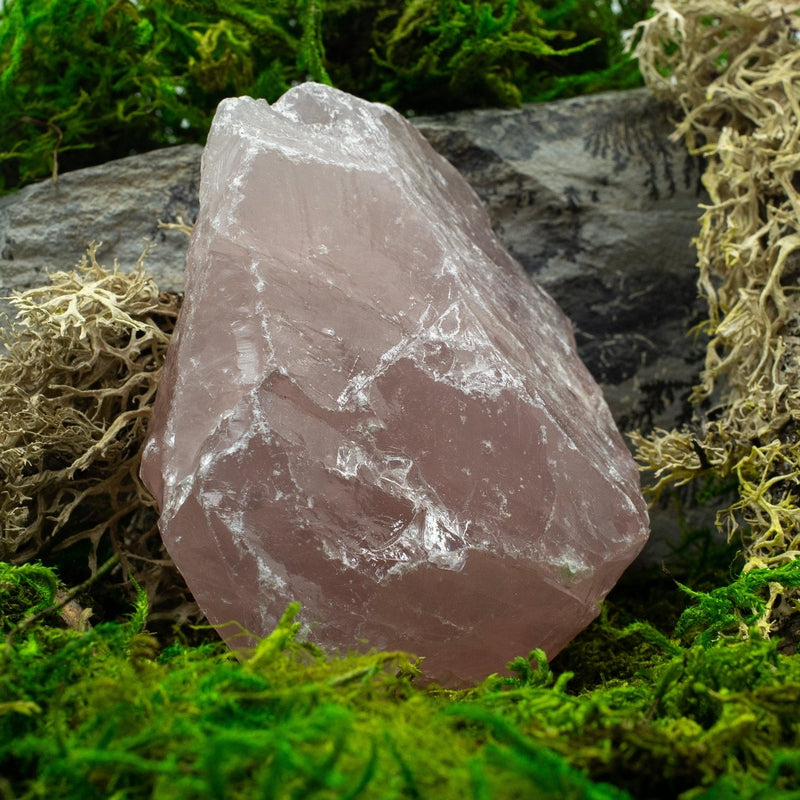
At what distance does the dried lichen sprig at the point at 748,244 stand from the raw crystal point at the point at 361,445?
1.09 feet

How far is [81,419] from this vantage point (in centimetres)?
148

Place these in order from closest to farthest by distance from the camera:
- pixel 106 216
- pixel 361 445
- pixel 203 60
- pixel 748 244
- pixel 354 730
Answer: pixel 354 730 < pixel 361 445 < pixel 748 244 < pixel 106 216 < pixel 203 60

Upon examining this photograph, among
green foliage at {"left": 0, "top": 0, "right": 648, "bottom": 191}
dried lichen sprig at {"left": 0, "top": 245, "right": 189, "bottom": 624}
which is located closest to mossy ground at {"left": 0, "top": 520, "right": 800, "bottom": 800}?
dried lichen sprig at {"left": 0, "top": 245, "right": 189, "bottom": 624}

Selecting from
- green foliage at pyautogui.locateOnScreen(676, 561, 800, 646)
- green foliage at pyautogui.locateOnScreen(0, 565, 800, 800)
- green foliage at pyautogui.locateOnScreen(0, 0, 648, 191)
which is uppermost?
green foliage at pyautogui.locateOnScreen(0, 0, 648, 191)

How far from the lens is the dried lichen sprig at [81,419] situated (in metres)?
1.43

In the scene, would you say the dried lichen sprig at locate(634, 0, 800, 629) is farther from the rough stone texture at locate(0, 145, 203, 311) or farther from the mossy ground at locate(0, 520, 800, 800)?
the rough stone texture at locate(0, 145, 203, 311)

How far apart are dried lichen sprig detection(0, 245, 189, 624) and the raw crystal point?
0.18 m

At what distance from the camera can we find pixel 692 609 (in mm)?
1266

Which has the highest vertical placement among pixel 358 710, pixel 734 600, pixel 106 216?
pixel 106 216

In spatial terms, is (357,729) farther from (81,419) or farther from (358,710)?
(81,419)

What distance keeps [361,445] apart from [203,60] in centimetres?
122

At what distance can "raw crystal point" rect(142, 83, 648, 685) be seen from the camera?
1.20 m

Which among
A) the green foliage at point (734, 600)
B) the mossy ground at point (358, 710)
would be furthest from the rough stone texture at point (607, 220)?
the green foliage at point (734, 600)

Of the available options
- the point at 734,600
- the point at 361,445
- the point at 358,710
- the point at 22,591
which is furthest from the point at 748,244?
the point at 22,591
